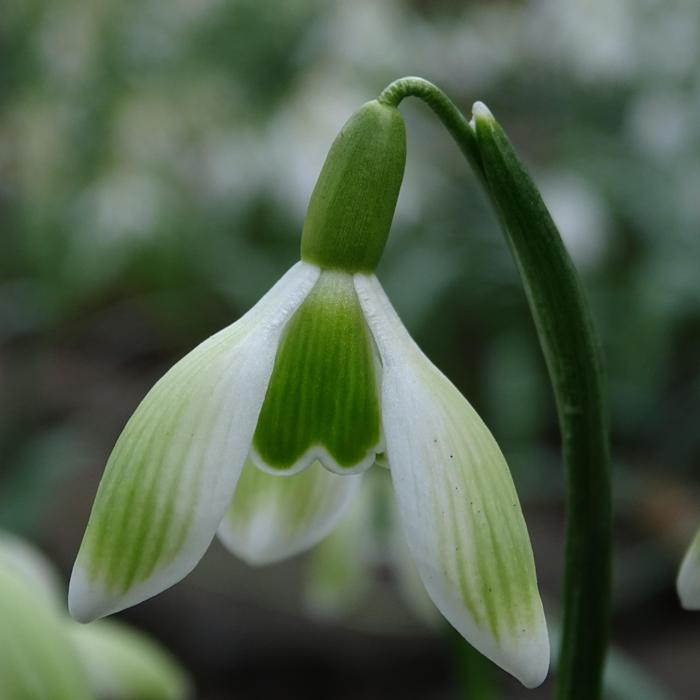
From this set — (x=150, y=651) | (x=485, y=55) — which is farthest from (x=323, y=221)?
(x=485, y=55)

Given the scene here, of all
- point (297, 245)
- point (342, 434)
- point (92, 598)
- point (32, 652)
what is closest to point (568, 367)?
point (342, 434)

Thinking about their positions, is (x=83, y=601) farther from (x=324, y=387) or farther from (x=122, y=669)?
(x=122, y=669)

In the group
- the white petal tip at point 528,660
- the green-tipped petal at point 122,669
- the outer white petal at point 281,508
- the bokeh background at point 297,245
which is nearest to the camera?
the white petal tip at point 528,660

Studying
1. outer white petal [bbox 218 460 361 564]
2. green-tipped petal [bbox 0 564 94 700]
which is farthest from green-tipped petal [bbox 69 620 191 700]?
outer white petal [bbox 218 460 361 564]

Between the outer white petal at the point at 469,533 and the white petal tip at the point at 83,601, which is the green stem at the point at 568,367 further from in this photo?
the white petal tip at the point at 83,601

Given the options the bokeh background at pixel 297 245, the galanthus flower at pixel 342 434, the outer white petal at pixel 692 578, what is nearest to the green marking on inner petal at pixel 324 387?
the galanthus flower at pixel 342 434
